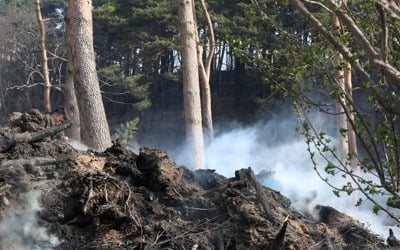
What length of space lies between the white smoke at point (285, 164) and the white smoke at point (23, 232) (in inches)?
151

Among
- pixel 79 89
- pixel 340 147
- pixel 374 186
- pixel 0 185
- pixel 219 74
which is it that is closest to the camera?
pixel 374 186

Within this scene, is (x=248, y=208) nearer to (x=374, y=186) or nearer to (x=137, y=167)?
(x=137, y=167)

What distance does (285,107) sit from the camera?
93.1 ft

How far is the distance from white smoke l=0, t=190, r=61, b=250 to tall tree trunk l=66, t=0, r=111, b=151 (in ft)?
14.4

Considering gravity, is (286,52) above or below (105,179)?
above

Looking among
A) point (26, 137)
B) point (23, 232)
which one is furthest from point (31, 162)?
point (23, 232)

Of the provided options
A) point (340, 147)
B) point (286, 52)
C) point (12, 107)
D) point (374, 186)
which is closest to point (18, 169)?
point (286, 52)

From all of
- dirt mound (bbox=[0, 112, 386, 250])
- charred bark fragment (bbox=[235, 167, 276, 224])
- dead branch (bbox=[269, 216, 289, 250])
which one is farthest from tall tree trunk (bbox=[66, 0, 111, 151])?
dead branch (bbox=[269, 216, 289, 250])

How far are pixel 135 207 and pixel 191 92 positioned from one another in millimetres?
6655

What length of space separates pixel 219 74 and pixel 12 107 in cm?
1221

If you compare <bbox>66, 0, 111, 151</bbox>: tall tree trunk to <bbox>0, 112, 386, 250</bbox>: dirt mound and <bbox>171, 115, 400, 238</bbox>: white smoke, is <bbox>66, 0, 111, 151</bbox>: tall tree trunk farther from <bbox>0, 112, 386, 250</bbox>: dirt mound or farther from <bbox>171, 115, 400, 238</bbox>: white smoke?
<bbox>171, 115, 400, 238</bbox>: white smoke

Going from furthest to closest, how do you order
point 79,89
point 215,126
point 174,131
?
1. point 174,131
2. point 215,126
3. point 79,89

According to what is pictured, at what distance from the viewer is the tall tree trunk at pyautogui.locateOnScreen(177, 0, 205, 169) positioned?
40.4 ft

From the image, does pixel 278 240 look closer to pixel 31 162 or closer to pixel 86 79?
pixel 31 162
